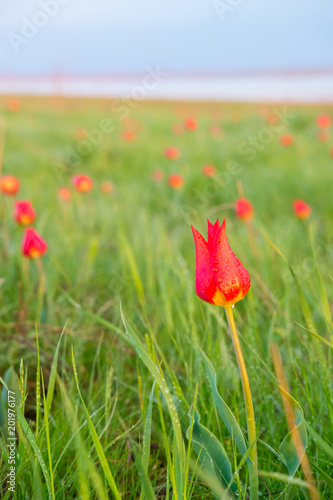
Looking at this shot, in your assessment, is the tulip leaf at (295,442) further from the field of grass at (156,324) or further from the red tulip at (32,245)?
the red tulip at (32,245)

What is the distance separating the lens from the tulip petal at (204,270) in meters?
0.50

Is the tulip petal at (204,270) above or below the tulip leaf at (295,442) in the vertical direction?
above

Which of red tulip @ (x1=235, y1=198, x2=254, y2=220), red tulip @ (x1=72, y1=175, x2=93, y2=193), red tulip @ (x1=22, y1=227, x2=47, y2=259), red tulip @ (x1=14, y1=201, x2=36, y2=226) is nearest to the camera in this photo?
red tulip @ (x1=22, y1=227, x2=47, y2=259)

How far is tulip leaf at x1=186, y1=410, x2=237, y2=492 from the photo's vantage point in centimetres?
56

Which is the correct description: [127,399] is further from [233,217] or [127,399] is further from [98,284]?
[233,217]

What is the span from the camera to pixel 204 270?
513 mm

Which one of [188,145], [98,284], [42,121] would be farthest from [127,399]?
[42,121]

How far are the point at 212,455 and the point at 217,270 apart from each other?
0.88 ft

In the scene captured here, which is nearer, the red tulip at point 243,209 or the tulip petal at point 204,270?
the tulip petal at point 204,270

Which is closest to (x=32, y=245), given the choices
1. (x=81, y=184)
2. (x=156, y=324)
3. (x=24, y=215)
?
(x=24, y=215)

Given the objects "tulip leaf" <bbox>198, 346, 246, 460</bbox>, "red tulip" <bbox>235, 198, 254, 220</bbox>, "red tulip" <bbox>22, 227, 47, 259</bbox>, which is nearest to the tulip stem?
"tulip leaf" <bbox>198, 346, 246, 460</bbox>

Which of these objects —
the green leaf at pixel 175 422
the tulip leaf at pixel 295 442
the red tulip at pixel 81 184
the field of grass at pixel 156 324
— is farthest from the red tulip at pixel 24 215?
the tulip leaf at pixel 295 442

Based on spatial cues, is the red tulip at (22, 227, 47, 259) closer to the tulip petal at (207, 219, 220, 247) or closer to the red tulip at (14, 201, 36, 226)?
the red tulip at (14, 201, 36, 226)

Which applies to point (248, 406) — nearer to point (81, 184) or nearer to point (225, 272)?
point (225, 272)
